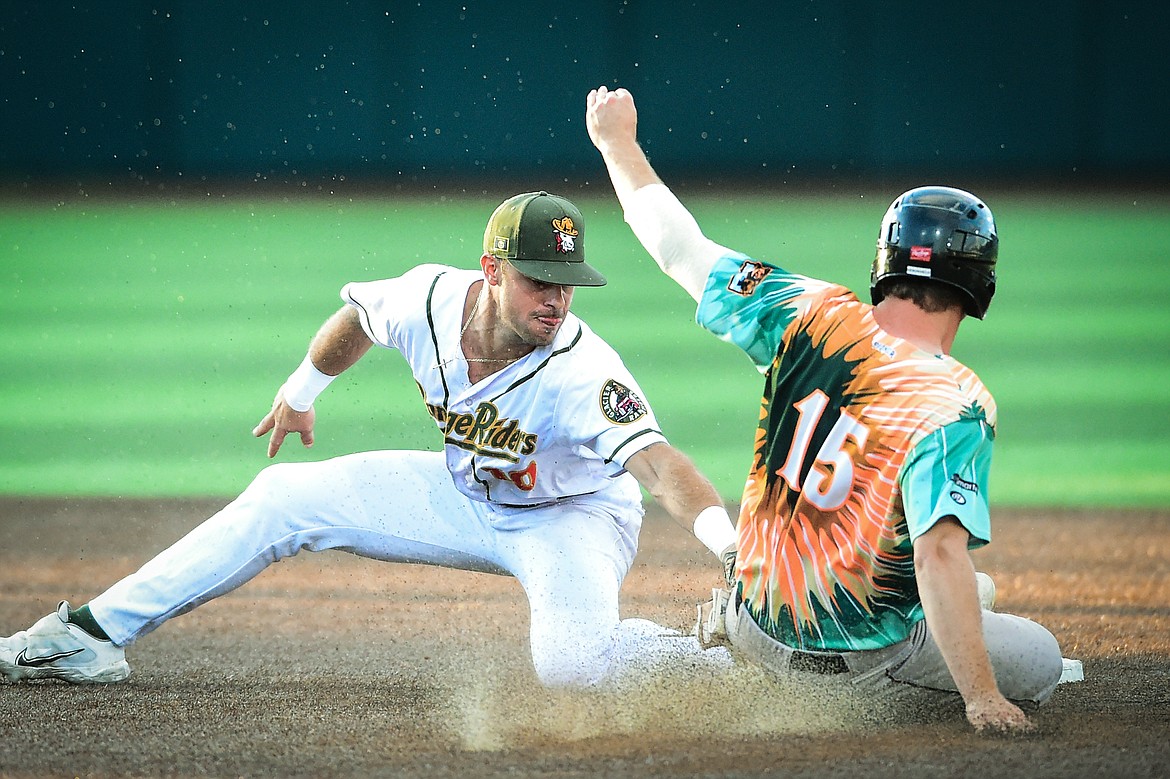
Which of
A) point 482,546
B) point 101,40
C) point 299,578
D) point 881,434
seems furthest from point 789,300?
point 101,40

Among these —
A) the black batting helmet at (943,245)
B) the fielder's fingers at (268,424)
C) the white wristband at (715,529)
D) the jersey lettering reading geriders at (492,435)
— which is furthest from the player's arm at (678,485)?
the fielder's fingers at (268,424)

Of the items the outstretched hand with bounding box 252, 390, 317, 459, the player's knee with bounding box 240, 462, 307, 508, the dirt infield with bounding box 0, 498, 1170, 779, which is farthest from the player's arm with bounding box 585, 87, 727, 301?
the outstretched hand with bounding box 252, 390, 317, 459

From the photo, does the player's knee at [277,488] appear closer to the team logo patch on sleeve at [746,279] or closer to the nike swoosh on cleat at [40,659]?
the nike swoosh on cleat at [40,659]

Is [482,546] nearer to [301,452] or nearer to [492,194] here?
[301,452]

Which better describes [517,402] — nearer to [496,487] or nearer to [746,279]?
[496,487]

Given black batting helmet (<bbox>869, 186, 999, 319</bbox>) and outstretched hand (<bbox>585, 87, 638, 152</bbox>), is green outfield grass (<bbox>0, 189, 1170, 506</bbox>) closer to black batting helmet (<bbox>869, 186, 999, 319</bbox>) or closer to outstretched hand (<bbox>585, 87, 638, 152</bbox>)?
outstretched hand (<bbox>585, 87, 638, 152</bbox>)

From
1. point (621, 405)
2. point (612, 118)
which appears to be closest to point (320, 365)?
point (621, 405)

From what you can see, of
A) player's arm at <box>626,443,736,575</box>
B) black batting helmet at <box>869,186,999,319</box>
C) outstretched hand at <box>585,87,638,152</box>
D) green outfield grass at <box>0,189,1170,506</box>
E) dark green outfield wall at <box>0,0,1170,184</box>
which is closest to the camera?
black batting helmet at <box>869,186,999,319</box>
